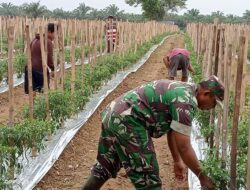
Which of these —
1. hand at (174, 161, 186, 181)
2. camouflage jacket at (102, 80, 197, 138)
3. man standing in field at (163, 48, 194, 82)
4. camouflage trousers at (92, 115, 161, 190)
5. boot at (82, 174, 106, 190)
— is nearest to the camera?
camouflage jacket at (102, 80, 197, 138)

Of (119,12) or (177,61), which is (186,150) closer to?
(177,61)

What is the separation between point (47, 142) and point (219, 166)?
2.65 m

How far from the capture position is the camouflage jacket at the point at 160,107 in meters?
2.92

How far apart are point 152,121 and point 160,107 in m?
0.12

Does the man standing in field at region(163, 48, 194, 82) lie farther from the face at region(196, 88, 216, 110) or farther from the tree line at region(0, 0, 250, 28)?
the tree line at region(0, 0, 250, 28)

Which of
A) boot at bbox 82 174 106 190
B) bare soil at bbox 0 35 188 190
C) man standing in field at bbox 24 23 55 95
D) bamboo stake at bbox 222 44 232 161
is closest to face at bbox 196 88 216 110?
bamboo stake at bbox 222 44 232 161

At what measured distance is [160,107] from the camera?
10.0 ft

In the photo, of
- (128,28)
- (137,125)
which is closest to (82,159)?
(137,125)

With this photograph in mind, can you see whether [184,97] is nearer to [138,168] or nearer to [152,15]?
[138,168]

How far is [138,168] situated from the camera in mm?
3160

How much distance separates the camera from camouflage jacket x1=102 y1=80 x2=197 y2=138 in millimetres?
2922

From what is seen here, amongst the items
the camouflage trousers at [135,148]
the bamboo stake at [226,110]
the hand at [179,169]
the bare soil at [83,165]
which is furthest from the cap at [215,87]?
the bare soil at [83,165]

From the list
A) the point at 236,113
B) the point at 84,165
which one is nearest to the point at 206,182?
the point at 236,113

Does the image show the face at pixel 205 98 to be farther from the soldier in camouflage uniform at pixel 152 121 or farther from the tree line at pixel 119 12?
the tree line at pixel 119 12
